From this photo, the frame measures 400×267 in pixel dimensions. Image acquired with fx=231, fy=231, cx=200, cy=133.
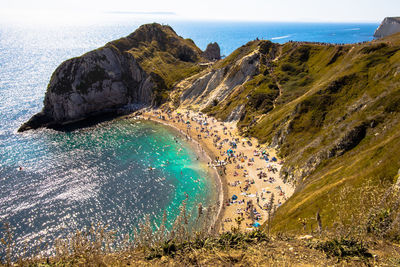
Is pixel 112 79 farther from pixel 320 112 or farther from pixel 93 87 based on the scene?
pixel 320 112

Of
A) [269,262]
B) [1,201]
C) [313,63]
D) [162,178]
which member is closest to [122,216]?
[162,178]

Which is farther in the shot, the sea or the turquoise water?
the turquoise water

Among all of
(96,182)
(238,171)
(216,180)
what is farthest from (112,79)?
(238,171)

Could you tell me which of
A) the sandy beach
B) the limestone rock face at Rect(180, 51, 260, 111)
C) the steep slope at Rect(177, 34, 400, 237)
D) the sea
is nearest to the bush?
the steep slope at Rect(177, 34, 400, 237)

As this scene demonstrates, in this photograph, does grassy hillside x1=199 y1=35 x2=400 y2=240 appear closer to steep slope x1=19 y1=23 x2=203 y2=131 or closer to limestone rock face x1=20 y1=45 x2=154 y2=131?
steep slope x1=19 y1=23 x2=203 y2=131

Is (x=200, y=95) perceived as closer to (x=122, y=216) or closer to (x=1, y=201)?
(x=122, y=216)

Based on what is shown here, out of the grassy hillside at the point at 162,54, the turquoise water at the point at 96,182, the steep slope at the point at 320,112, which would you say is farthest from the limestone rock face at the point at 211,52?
the turquoise water at the point at 96,182
